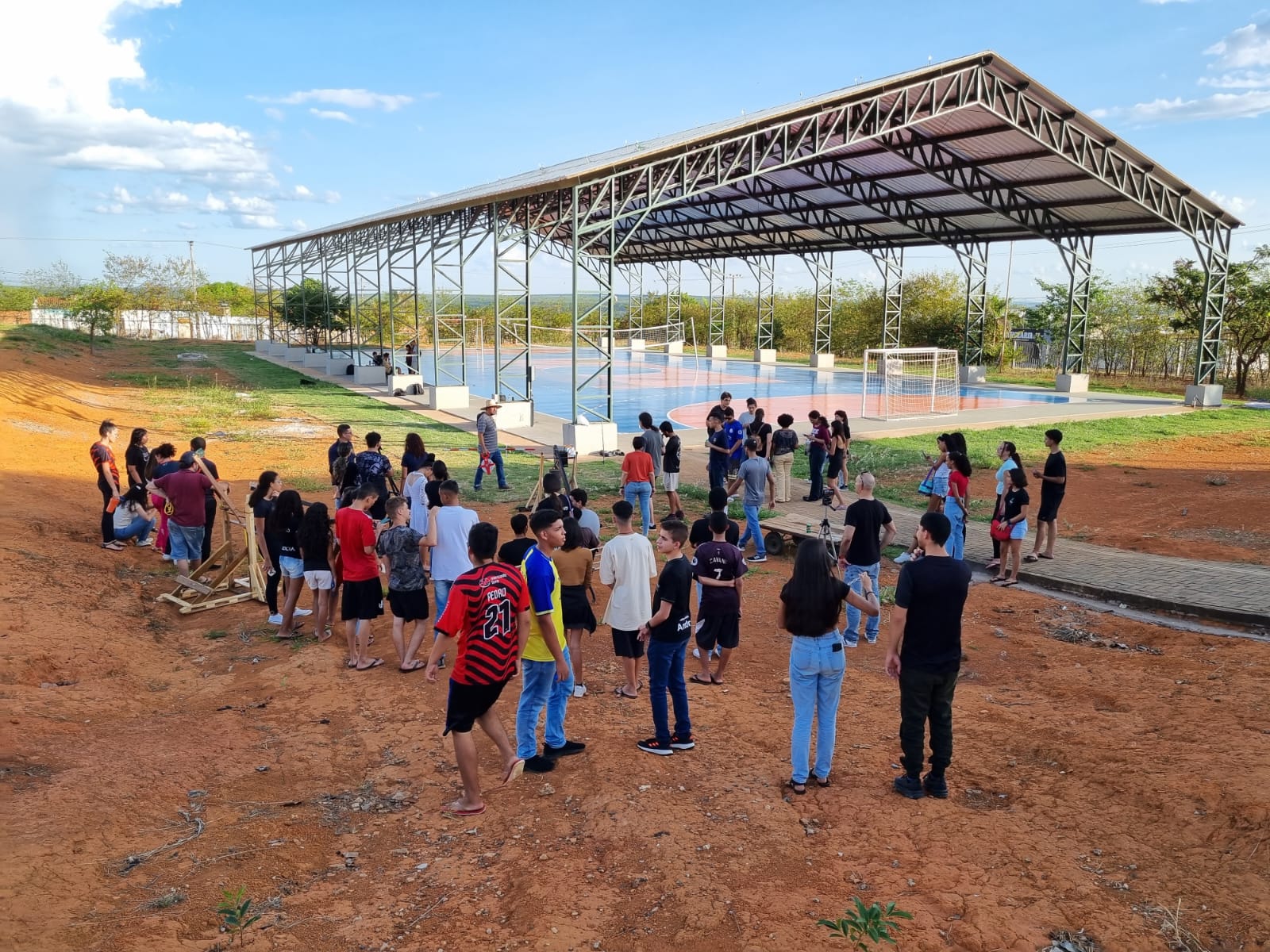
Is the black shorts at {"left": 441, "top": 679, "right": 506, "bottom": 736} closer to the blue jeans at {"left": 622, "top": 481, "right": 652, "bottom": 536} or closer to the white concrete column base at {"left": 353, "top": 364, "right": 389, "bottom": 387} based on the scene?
the blue jeans at {"left": 622, "top": 481, "right": 652, "bottom": 536}

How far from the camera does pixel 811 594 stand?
14.8 ft

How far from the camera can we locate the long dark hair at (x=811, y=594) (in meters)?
4.50

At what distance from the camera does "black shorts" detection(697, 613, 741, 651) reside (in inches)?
236

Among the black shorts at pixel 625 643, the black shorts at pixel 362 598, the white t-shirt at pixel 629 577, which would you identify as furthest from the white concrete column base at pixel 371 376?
the white t-shirt at pixel 629 577

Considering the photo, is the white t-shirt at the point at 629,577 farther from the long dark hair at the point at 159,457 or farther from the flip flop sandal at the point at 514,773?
the long dark hair at the point at 159,457

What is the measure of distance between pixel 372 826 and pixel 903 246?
36220mm

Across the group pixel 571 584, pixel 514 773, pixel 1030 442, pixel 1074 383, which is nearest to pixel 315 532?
pixel 571 584

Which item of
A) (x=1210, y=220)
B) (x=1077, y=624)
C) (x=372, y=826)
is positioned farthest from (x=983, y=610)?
(x=1210, y=220)

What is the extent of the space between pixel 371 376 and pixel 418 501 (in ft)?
81.8

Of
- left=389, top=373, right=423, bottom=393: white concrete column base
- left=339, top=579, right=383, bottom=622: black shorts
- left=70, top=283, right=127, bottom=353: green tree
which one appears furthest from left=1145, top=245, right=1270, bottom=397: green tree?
left=70, top=283, right=127, bottom=353: green tree

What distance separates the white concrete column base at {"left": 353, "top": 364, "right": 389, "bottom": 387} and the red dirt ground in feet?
82.0

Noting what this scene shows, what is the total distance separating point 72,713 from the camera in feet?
19.4

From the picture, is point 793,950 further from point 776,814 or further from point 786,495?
point 786,495

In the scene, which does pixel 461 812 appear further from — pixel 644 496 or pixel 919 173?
pixel 919 173
